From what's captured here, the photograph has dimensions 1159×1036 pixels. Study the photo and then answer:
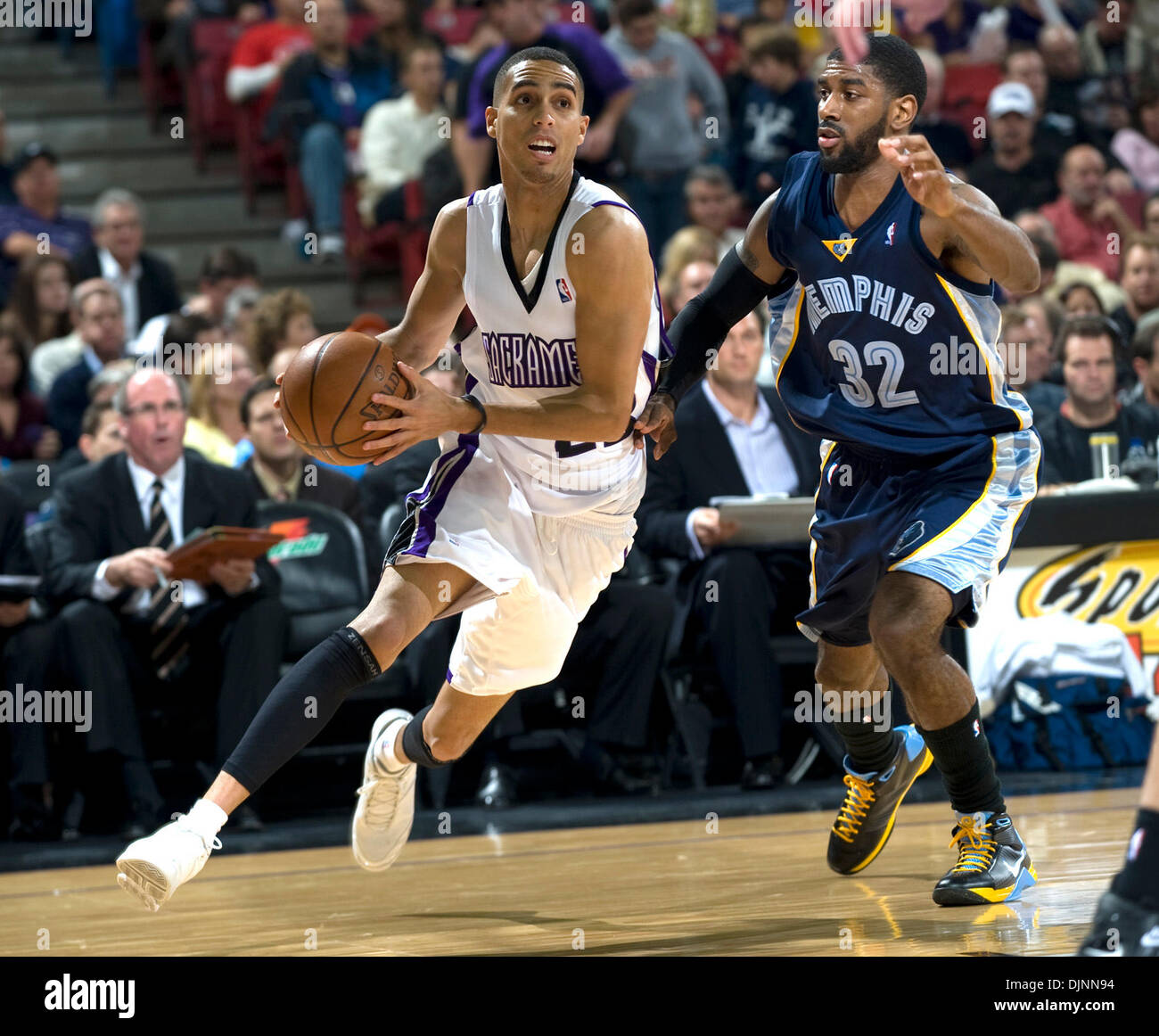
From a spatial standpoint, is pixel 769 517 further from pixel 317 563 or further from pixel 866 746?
pixel 866 746

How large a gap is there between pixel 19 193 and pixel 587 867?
6.57 m

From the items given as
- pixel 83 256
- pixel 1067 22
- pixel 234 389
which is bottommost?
pixel 234 389

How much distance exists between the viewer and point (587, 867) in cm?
506

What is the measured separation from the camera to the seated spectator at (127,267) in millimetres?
9219

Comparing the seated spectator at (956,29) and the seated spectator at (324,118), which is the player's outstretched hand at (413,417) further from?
the seated spectator at (956,29)

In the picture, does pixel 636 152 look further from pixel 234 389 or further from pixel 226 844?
pixel 226 844

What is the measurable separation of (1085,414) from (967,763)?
3.75 m

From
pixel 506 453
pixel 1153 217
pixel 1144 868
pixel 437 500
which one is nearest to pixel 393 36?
pixel 1153 217

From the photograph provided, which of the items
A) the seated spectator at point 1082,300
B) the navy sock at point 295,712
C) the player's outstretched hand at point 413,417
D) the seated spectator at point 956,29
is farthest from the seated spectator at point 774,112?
the navy sock at point 295,712

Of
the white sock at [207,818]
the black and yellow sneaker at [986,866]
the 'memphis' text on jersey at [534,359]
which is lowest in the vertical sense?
the black and yellow sneaker at [986,866]

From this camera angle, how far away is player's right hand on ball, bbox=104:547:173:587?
6.29 metres

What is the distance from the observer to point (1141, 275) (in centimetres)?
890

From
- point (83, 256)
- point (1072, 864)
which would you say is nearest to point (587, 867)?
point (1072, 864)

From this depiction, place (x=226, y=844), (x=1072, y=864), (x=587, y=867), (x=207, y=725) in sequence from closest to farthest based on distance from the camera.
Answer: (x=1072, y=864)
(x=587, y=867)
(x=226, y=844)
(x=207, y=725)
